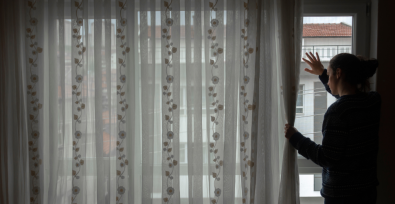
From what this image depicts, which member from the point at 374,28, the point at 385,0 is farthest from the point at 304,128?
the point at 385,0

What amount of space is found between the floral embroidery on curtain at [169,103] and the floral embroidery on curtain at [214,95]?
0.85 ft

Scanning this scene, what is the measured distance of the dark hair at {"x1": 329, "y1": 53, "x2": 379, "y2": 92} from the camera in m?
1.35

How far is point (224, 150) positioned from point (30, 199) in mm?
1392

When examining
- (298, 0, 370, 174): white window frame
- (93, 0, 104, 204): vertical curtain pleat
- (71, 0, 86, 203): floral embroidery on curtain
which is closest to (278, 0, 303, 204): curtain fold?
(298, 0, 370, 174): white window frame

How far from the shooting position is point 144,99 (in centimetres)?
171

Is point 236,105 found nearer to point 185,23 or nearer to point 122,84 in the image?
point 185,23

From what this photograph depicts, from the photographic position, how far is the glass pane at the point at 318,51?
1.82 metres

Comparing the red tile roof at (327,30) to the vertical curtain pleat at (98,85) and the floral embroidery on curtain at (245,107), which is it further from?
the vertical curtain pleat at (98,85)

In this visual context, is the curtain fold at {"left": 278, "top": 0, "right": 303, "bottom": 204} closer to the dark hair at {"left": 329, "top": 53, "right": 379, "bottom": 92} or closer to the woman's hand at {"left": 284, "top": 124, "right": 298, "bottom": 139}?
the woman's hand at {"left": 284, "top": 124, "right": 298, "bottom": 139}

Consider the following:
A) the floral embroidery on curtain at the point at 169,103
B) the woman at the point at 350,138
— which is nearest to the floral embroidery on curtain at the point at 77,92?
the floral embroidery on curtain at the point at 169,103

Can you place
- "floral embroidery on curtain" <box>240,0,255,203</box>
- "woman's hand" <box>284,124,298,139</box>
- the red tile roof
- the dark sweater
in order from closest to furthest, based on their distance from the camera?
the dark sweater, "woman's hand" <box>284,124,298,139</box>, "floral embroidery on curtain" <box>240,0,255,203</box>, the red tile roof

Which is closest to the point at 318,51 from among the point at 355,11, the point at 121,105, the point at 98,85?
the point at 355,11

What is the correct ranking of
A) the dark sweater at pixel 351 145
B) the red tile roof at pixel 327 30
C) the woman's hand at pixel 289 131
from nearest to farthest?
1. the dark sweater at pixel 351 145
2. the woman's hand at pixel 289 131
3. the red tile roof at pixel 327 30

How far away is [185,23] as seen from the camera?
1.70 meters
